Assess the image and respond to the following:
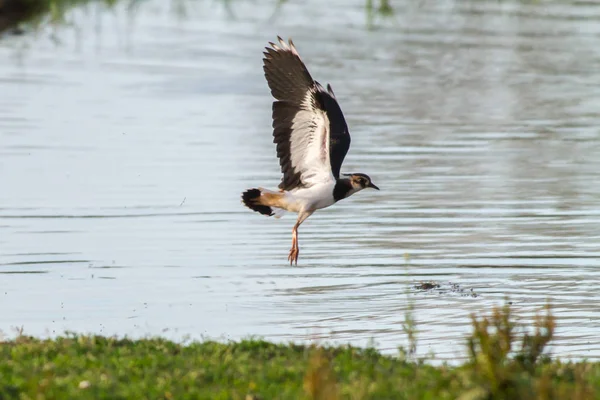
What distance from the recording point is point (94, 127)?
52.6 ft

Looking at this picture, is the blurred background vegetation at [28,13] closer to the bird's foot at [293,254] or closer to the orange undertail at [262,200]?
the orange undertail at [262,200]

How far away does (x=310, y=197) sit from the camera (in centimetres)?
1001

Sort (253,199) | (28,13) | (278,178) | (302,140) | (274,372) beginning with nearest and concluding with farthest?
(274,372)
(302,140)
(253,199)
(278,178)
(28,13)

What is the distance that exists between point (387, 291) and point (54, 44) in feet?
44.9

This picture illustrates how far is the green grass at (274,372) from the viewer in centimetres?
574

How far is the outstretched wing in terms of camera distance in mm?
9352

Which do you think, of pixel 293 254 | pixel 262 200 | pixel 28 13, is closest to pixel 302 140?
pixel 262 200

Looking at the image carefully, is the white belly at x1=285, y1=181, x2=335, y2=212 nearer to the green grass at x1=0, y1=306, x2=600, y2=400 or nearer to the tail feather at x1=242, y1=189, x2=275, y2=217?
the tail feather at x1=242, y1=189, x2=275, y2=217

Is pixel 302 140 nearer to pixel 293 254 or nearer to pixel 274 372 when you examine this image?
pixel 293 254

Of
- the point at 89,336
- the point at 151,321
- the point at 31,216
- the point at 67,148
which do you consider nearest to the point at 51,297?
the point at 151,321

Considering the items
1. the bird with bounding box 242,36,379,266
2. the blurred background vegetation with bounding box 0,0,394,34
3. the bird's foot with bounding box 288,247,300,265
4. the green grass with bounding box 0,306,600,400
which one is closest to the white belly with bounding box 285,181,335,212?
the bird with bounding box 242,36,379,266

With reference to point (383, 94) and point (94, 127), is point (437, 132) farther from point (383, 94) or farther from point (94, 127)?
point (94, 127)

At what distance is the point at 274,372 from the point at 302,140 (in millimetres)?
3480

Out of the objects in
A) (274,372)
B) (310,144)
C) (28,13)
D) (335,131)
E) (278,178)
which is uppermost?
(335,131)
